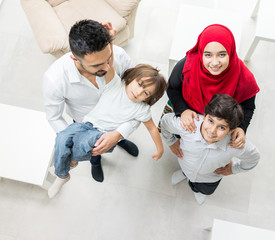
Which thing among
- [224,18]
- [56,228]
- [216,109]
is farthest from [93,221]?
[224,18]

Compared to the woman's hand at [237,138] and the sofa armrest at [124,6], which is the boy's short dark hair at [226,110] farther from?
the sofa armrest at [124,6]

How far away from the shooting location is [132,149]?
8.41 ft

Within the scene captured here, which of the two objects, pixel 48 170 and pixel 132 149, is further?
pixel 132 149

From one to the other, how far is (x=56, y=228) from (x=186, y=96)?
59.2 inches

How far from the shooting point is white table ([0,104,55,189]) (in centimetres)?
215

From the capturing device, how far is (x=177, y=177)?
8.13 ft

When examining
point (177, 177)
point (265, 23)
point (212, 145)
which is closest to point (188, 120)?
point (212, 145)

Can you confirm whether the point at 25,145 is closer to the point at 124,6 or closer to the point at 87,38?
the point at 87,38

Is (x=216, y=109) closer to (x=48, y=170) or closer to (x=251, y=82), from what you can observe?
(x=251, y=82)

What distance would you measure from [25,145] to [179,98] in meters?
1.19

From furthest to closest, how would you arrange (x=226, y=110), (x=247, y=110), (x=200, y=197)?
(x=200, y=197)
(x=247, y=110)
(x=226, y=110)

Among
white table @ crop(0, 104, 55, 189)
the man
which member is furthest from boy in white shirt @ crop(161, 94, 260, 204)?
white table @ crop(0, 104, 55, 189)

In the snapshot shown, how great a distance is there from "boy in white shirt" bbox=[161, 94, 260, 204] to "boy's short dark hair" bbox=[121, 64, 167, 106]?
248 mm

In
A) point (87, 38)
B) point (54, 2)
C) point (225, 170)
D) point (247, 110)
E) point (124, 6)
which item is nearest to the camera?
point (87, 38)
